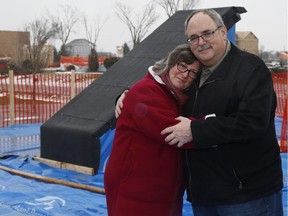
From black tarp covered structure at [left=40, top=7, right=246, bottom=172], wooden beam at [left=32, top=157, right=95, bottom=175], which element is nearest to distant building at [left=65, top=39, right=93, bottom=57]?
black tarp covered structure at [left=40, top=7, right=246, bottom=172]

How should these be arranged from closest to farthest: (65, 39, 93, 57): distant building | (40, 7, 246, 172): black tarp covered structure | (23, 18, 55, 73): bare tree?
(40, 7, 246, 172): black tarp covered structure < (23, 18, 55, 73): bare tree < (65, 39, 93, 57): distant building

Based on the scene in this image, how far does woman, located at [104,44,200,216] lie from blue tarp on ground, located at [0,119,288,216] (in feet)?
6.96

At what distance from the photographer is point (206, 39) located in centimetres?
221

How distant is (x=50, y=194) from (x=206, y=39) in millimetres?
3403

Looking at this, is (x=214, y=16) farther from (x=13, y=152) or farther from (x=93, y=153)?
(x=13, y=152)

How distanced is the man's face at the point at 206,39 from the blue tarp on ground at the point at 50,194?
250 centimetres

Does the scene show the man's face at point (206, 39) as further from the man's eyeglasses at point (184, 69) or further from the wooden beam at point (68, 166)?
the wooden beam at point (68, 166)

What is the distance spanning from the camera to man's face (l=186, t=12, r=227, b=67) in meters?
2.21

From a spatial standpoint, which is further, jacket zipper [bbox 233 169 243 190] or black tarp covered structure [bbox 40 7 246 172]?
black tarp covered structure [bbox 40 7 246 172]

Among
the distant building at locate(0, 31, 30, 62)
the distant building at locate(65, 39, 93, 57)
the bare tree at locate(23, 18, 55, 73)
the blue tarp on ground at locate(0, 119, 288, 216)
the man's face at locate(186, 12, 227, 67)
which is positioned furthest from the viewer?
the distant building at locate(65, 39, 93, 57)

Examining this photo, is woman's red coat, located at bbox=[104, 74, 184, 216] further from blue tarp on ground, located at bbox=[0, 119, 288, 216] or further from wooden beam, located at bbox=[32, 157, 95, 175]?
wooden beam, located at bbox=[32, 157, 95, 175]

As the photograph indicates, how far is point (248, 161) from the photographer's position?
7.06ft

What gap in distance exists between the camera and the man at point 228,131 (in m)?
2.06

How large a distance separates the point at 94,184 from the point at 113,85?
1.80 metres
